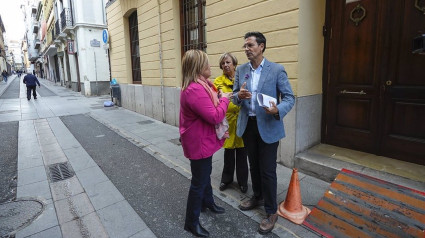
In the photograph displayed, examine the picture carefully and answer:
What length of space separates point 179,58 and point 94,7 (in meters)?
13.3

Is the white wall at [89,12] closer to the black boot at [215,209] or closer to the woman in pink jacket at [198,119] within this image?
the woman in pink jacket at [198,119]

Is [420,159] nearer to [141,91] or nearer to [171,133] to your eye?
[171,133]

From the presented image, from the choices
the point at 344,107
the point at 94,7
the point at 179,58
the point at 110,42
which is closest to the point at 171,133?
the point at 179,58

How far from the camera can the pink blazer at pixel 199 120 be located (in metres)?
2.24

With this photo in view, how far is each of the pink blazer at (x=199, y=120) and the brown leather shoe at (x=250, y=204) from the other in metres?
0.97

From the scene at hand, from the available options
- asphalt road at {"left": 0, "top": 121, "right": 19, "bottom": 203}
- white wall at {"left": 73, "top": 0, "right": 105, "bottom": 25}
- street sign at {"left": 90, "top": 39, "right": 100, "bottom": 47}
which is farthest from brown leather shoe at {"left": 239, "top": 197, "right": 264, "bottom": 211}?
white wall at {"left": 73, "top": 0, "right": 105, "bottom": 25}

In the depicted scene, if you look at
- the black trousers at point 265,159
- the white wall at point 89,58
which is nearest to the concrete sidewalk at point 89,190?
the black trousers at point 265,159

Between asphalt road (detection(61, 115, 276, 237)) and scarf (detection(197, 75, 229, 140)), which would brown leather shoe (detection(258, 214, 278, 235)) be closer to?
asphalt road (detection(61, 115, 276, 237))

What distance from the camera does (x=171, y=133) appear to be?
6723 mm

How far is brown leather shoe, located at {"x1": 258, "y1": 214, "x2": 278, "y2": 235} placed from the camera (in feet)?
8.50

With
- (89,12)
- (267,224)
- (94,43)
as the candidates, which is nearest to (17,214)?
(267,224)

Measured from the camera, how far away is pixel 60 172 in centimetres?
430

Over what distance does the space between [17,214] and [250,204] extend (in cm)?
281

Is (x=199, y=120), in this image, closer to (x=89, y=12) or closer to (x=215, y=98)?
(x=215, y=98)
